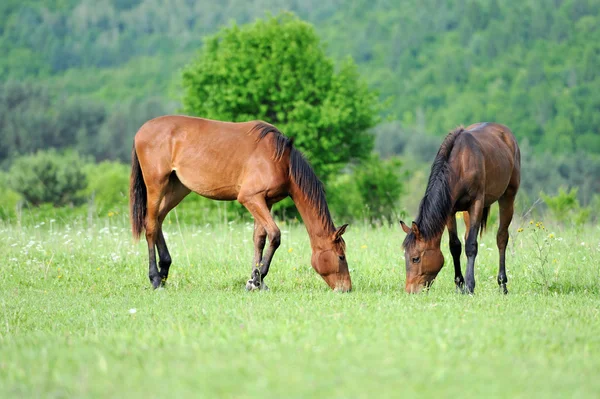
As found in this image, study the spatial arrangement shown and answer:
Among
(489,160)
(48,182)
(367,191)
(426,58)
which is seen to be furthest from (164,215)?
(426,58)

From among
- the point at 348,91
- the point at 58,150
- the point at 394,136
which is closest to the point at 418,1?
the point at 394,136

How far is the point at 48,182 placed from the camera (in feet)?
150

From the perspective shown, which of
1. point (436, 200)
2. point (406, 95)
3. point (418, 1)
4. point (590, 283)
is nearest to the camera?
point (436, 200)

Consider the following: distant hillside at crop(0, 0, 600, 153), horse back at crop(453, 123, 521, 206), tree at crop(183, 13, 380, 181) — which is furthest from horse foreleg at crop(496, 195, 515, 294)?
distant hillside at crop(0, 0, 600, 153)

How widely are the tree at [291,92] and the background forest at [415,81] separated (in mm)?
2268

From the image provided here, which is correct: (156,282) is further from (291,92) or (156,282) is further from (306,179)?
(291,92)

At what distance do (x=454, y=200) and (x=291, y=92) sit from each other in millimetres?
25752

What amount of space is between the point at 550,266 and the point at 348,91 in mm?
25642

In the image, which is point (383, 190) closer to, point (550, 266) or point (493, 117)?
point (550, 266)

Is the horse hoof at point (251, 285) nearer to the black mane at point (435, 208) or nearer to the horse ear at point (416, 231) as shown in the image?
the black mane at point (435, 208)

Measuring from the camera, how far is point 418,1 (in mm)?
160000

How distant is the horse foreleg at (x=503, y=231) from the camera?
10.2 metres

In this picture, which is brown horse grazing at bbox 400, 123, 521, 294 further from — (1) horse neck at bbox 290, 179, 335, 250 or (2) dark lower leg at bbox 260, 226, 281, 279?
(2) dark lower leg at bbox 260, 226, 281, 279

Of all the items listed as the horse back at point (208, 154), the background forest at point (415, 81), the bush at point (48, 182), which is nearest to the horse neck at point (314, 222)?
the horse back at point (208, 154)
